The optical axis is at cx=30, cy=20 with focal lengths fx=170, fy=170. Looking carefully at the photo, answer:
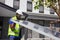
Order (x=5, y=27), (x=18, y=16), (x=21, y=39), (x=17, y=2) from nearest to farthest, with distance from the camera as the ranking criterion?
(x=18, y=16), (x=21, y=39), (x=5, y=27), (x=17, y=2)

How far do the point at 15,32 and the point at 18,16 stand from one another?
0.73 metres

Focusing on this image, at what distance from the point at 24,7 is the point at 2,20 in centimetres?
447

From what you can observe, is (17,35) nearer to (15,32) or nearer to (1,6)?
(15,32)

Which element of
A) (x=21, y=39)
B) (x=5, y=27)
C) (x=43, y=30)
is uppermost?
(x=43, y=30)

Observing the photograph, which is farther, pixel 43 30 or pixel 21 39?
pixel 21 39

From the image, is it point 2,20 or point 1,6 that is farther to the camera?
point 2,20

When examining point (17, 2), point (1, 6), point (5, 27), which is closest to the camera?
point (1, 6)

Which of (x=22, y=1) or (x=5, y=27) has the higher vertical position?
(x=22, y=1)

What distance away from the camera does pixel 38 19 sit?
19.2 m

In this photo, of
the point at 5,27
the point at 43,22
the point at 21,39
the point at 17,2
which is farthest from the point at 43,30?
the point at 17,2

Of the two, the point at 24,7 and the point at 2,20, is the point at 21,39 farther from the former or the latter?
the point at 24,7

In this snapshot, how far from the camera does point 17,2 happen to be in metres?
21.5

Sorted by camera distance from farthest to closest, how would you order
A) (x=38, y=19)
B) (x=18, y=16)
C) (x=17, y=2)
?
(x=17, y=2)
(x=38, y=19)
(x=18, y=16)

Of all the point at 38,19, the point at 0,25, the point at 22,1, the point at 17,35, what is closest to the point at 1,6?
the point at 0,25
